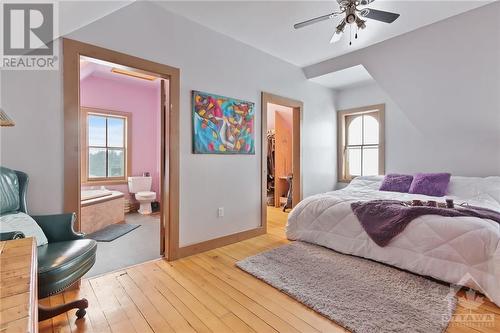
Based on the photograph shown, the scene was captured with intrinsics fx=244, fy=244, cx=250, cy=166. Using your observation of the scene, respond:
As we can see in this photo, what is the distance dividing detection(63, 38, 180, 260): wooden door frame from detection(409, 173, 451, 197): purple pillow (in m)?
3.25

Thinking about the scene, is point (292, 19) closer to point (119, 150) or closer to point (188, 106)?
point (188, 106)

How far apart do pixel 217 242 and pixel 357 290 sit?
5.63 feet

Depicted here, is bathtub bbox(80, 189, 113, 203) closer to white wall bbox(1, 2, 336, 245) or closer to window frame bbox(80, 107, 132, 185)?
window frame bbox(80, 107, 132, 185)

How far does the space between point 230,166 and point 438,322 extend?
2500mm

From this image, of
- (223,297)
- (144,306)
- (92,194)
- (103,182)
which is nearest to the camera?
(144,306)

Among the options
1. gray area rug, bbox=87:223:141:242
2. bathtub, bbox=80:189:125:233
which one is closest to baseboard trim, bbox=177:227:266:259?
gray area rug, bbox=87:223:141:242

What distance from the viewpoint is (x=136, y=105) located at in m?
5.24

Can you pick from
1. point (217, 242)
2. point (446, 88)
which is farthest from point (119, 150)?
point (446, 88)

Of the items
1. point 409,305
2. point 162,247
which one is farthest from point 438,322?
point 162,247

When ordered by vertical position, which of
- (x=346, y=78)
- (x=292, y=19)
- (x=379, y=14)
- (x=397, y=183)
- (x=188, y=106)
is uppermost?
(x=292, y=19)

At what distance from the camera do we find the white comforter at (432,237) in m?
1.97

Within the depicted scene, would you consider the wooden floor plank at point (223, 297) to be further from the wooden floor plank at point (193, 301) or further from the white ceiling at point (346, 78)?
the white ceiling at point (346, 78)

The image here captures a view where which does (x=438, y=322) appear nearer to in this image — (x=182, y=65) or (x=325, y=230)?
(x=325, y=230)

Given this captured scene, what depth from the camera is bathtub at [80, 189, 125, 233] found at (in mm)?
3570
